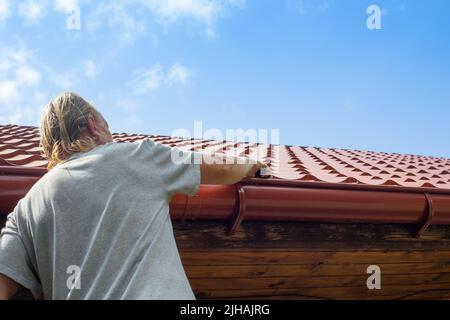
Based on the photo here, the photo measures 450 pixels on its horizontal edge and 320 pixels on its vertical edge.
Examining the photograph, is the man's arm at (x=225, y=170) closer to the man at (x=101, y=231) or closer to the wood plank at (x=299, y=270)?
the man at (x=101, y=231)

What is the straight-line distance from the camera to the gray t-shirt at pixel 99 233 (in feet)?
4.48

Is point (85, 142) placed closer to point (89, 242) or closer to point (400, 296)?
point (89, 242)

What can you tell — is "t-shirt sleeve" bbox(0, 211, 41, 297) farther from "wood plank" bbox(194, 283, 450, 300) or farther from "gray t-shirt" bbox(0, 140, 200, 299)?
"wood plank" bbox(194, 283, 450, 300)

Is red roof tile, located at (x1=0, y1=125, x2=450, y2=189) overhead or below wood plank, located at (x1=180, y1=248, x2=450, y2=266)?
overhead

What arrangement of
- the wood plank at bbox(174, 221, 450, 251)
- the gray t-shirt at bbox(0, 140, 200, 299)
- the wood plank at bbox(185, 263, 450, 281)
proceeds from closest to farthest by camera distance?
1. the gray t-shirt at bbox(0, 140, 200, 299)
2. the wood plank at bbox(174, 221, 450, 251)
3. the wood plank at bbox(185, 263, 450, 281)

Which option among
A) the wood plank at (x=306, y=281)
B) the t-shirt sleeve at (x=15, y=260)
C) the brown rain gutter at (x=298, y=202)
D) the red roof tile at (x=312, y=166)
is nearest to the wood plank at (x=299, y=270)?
the wood plank at (x=306, y=281)

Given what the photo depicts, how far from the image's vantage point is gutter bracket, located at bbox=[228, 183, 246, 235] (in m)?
2.04

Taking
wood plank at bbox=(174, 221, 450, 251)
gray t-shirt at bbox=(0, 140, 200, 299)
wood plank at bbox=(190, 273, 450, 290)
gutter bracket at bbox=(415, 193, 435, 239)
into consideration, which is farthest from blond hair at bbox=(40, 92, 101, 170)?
gutter bracket at bbox=(415, 193, 435, 239)

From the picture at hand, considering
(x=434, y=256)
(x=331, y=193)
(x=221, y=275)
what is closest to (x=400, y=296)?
(x=434, y=256)

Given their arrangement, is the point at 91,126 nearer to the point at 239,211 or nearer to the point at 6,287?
the point at 6,287

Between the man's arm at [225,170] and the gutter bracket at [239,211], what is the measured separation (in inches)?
3.2

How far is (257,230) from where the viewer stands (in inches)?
91.2

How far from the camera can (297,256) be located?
2408 millimetres

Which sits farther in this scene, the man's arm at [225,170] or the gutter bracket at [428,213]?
the gutter bracket at [428,213]
